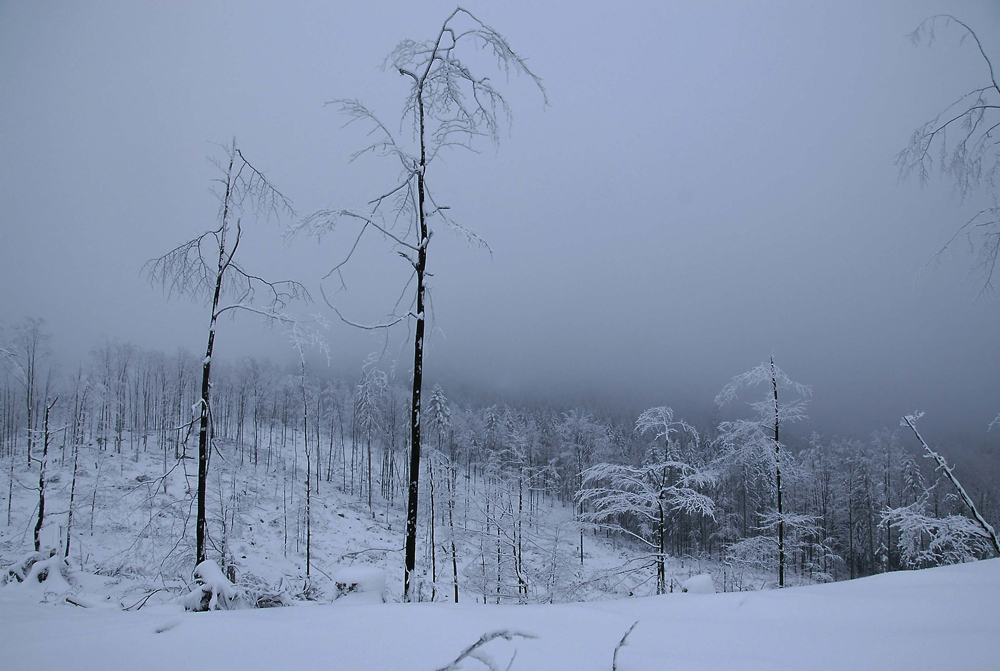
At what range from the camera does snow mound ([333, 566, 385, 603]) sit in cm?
379

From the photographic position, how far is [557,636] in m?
1.98

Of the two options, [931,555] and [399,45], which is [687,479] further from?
[399,45]

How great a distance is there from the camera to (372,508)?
132 ft

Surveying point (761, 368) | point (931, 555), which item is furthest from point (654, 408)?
point (931, 555)

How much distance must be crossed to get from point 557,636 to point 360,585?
268cm

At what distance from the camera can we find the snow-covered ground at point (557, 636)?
5.37 feet

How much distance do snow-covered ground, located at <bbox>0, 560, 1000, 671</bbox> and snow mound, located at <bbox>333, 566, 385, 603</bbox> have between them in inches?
55.9

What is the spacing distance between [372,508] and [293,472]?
10.4 m

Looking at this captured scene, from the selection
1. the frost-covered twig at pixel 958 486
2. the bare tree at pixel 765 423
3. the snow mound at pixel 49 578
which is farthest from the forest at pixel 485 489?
the frost-covered twig at pixel 958 486

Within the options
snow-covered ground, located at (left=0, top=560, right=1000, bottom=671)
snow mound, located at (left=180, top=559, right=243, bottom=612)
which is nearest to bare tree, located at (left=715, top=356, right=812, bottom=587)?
snow-covered ground, located at (left=0, top=560, right=1000, bottom=671)

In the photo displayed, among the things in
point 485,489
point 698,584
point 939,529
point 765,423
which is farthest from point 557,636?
point 485,489

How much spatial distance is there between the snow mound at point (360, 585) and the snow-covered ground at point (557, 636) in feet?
4.66

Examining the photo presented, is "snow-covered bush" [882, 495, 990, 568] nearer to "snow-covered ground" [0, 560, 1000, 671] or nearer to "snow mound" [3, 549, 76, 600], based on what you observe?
"snow-covered ground" [0, 560, 1000, 671]

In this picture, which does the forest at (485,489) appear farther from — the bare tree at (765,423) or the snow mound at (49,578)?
the snow mound at (49,578)
